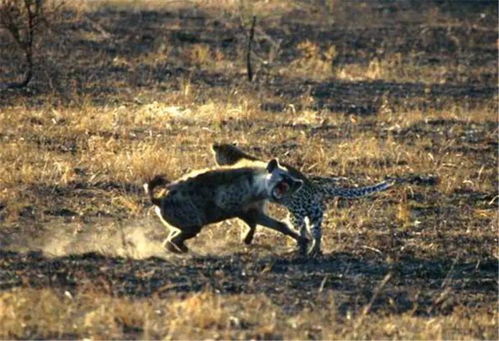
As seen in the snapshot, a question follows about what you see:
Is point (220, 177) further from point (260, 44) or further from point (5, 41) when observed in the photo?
point (260, 44)

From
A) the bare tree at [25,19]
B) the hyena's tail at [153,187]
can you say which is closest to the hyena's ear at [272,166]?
the hyena's tail at [153,187]

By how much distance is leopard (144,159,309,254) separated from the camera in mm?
10500

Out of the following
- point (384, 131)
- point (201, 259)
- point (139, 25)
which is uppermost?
point (201, 259)

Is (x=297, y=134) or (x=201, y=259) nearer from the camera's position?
(x=201, y=259)

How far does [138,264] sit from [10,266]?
3.06 ft

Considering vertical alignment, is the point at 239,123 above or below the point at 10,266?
below

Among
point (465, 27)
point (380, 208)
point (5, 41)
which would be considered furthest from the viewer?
point (465, 27)

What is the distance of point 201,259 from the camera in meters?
10.3

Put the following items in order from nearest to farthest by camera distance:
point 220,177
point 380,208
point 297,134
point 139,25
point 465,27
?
point 220,177 → point 380,208 → point 297,134 → point 139,25 → point 465,27

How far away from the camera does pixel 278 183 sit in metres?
10.6

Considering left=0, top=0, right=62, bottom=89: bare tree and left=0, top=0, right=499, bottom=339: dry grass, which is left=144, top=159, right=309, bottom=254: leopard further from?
left=0, top=0, right=62, bottom=89: bare tree

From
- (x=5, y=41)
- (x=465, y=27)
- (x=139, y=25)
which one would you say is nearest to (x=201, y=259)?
(x=5, y=41)

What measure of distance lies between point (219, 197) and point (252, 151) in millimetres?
5501

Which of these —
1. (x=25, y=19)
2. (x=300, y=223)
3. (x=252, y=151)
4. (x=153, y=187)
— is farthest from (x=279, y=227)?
(x=25, y=19)
